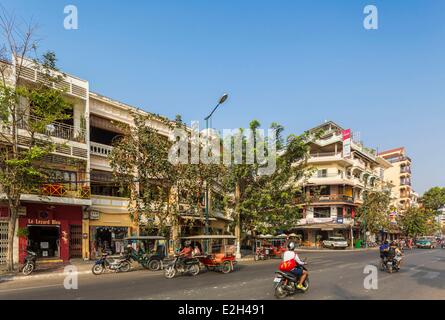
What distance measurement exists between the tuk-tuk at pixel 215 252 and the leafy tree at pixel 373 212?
36234mm

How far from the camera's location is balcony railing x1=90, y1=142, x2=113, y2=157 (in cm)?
2517

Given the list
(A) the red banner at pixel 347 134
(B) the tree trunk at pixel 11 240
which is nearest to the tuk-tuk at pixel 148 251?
(B) the tree trunk at pixel 11 240

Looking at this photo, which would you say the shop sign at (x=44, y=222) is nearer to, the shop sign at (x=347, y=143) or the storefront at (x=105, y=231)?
the storefront at (x=105, y=231)

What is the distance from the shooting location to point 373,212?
49.8 m

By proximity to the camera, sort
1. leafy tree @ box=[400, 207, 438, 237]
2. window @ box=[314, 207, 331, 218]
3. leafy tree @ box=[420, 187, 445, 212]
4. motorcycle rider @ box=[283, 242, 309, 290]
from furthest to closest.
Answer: leafy tree @ box=[420, 187, 445, 212] → leafy tree @ box=[400, 207, 438, 237] → window @ box=[314, 207, 331, 218] → motorcycle rider @ box=[283, 242, 309, 290]

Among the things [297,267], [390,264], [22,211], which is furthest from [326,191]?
[297,267]

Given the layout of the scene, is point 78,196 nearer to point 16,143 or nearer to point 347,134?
point 16,143

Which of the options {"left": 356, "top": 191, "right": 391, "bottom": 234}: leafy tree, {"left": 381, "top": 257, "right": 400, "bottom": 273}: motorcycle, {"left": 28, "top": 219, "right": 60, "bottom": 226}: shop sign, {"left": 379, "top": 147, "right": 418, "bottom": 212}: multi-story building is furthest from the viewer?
{"left": 379, "top": 147, "right": 418, "bottom": 212}: multi-story building

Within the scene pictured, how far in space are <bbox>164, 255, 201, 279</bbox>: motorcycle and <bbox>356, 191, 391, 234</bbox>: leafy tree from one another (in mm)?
38351

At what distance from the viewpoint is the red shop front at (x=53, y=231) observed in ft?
70.2

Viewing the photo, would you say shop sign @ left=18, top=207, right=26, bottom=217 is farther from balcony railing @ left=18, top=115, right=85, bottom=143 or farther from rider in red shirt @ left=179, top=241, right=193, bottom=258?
rider in red shirt @ left=179, top=241, right=193, bottom=258

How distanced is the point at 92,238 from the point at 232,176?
35.1 feet

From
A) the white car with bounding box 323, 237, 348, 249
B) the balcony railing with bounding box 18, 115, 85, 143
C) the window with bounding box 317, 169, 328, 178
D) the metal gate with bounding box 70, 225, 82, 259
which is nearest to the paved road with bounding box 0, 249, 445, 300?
the metal gate with bounding box 70, 225, 82, 259
